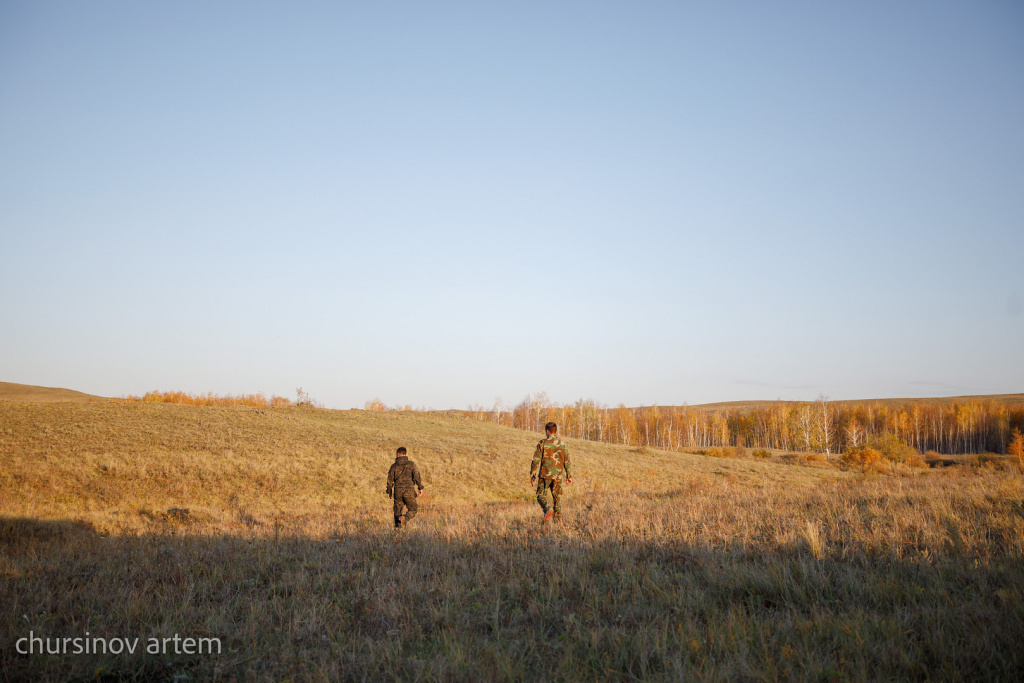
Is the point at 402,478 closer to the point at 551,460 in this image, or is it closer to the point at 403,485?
the point at 403,485

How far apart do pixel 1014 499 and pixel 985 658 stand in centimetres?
675

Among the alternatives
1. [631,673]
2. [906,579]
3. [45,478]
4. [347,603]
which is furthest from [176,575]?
[45,478]

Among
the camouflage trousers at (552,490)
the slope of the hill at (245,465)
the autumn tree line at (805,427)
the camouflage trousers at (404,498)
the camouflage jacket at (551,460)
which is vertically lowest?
the autumn tree line at (805,427)

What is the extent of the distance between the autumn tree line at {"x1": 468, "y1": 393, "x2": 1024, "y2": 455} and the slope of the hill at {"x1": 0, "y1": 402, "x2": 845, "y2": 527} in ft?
192

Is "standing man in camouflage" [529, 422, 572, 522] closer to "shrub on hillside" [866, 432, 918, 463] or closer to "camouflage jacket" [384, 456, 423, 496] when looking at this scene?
"camouflage jacket" [384, 456, 423, 496]

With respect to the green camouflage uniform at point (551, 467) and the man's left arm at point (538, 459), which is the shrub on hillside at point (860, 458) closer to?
the green camouflage uniform at point (551, 467)

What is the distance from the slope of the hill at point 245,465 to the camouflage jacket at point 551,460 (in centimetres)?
887

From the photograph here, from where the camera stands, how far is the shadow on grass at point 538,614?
3453 mm

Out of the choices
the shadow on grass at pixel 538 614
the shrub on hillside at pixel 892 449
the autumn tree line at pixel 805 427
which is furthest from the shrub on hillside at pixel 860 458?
the shadow on grass at pixel 538 614

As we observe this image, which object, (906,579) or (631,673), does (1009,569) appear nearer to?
(906,579)

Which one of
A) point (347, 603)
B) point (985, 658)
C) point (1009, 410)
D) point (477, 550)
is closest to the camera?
point (985, 658)

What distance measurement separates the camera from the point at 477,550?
7.11m

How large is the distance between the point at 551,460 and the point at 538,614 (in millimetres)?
6135

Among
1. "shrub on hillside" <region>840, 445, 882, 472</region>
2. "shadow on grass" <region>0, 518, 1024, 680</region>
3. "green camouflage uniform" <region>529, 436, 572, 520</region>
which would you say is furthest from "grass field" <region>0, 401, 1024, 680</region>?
"shrub on hillside" <region>840, 445, 882, 472</region>
